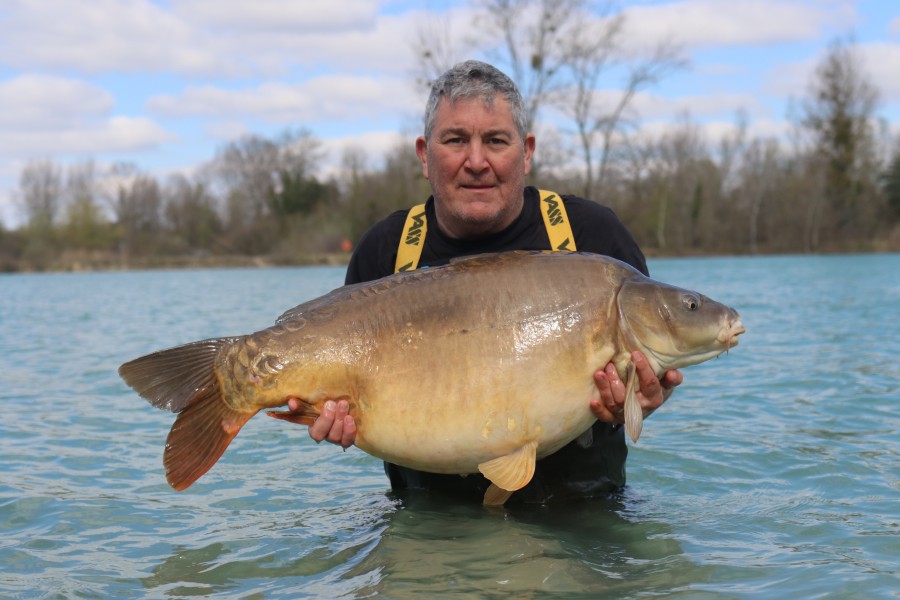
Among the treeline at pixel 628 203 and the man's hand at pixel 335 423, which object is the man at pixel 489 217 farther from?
the treeline at pixel 628 203

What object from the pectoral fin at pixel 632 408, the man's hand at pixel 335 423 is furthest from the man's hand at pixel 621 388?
the man's hand at pixel 335 423

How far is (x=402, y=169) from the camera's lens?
56969 mm

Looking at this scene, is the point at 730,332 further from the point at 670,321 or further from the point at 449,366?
the point at 449,366

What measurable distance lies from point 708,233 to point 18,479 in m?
55.9

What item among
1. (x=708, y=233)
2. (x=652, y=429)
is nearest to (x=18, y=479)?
(x=652, y=429)

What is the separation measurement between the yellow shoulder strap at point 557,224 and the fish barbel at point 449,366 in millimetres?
741

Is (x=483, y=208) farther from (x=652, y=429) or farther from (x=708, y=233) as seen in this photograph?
(x=708, y=233)

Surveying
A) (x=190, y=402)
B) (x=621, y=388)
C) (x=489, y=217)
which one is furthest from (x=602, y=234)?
(x=190, y=402)

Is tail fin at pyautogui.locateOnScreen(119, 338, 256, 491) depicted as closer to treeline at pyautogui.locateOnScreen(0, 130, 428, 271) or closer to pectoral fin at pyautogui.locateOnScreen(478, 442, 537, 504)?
pectoral fin at pyautogui.locateOnScreen(478, 442, 537, 504)

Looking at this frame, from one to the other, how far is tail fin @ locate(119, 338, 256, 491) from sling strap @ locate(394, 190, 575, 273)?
1160 millimetres

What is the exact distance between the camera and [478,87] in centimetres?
424

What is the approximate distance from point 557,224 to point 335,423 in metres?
1.56

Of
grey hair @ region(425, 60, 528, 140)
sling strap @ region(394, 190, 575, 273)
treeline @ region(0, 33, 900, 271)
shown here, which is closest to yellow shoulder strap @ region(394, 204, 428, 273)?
sling strap @ region(394, 190, 575, 273)

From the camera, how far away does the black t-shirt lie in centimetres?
450
